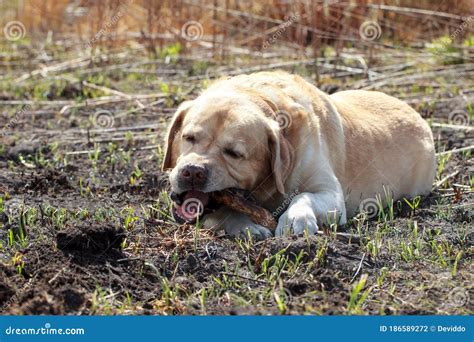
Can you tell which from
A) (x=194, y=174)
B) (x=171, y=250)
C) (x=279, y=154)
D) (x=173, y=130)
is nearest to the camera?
(x=171, y=250)

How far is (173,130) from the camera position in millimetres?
5699

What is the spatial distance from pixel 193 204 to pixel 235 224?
32cm

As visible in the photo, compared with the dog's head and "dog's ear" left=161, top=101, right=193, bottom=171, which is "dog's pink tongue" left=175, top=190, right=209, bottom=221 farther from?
"dog's ear" left=161, top=101, right=193, bottom=171

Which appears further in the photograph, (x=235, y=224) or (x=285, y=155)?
(x=285, y=155)

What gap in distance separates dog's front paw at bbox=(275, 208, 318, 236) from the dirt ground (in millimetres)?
153

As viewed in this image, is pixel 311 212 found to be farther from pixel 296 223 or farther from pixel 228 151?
pixel 228 151

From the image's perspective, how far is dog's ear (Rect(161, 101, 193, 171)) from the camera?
5645mm

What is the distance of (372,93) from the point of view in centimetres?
705

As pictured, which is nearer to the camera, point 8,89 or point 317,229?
point 317,229

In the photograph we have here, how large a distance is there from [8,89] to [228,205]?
568 cm

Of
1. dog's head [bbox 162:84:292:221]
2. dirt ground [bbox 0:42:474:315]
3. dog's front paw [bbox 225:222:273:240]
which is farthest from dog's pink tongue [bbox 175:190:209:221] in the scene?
dog's front paw [bbox 225:222:273:240]


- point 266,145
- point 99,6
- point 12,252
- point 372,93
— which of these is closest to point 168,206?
point 266,145

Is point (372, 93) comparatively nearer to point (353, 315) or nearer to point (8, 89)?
point (353, 315)

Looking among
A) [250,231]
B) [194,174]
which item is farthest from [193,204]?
[250,231]
